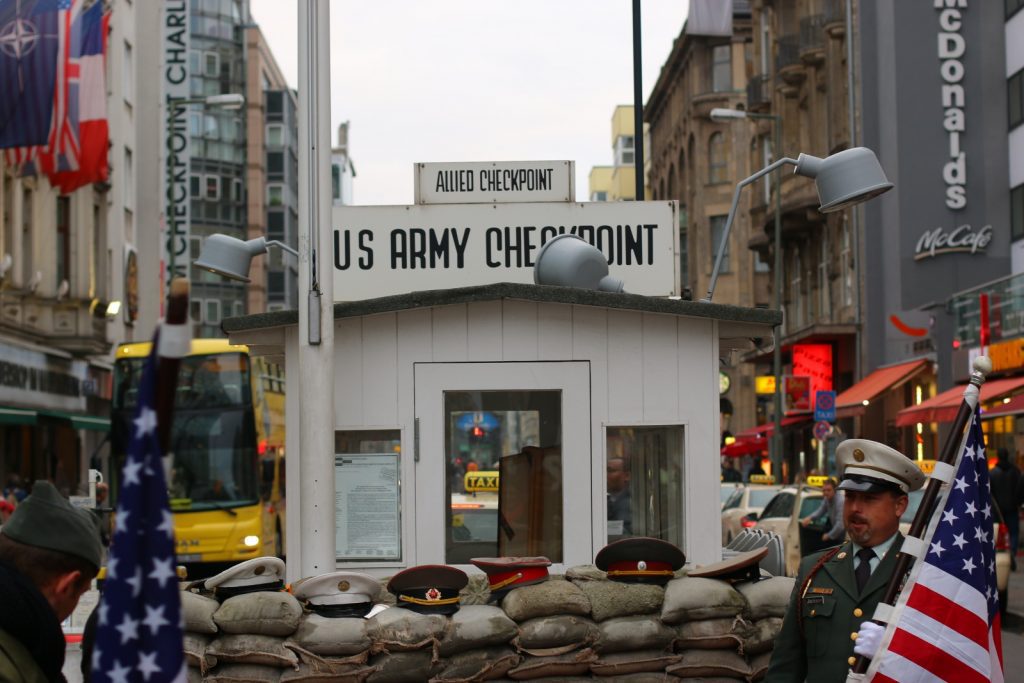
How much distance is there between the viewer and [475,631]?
8609 millimetres

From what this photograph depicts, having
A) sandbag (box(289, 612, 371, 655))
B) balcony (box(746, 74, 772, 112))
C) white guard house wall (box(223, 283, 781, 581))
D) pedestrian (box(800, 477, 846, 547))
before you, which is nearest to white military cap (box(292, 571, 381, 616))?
sandbag (box(289, 612, 371, 655))

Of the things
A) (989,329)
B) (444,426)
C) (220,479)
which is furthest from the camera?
(989,329)

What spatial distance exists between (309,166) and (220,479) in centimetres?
1610

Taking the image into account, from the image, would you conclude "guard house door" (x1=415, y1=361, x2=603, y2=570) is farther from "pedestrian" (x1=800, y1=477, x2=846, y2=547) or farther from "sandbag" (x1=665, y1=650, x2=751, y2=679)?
"pedestrian" (x1=800, y1=477, x2=846, y2=547)

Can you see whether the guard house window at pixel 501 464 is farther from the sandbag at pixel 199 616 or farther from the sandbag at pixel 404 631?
the sandbag at pixel 199 616

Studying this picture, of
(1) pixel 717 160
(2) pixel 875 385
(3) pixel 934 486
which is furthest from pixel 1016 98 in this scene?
(1) pixel 717 160

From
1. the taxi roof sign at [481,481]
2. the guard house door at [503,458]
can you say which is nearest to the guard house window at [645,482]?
the guard house door at [503,458]

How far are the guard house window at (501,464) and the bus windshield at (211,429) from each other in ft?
52.4

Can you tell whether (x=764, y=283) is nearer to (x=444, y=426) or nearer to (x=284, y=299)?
(x=284, y=299)

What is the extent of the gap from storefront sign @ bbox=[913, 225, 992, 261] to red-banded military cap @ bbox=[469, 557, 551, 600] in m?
33.4

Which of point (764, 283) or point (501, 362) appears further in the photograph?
point (764, 283)

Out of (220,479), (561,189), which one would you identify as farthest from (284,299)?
(561,189)

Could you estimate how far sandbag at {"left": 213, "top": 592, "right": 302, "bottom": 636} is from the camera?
858cm

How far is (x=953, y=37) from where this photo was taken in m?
40.6
